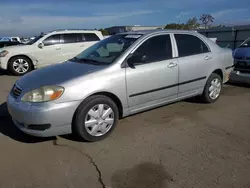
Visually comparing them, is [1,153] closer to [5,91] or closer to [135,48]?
[135,48]

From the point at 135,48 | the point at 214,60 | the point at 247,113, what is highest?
the point at 135,48

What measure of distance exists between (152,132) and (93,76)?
128 cm

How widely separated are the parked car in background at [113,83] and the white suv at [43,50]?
552 centimetres

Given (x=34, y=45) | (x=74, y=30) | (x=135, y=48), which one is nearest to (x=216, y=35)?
(x=74, y=30)

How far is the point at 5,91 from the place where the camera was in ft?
20.6

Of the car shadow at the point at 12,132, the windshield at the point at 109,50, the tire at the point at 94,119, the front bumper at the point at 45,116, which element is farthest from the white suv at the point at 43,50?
the tire at the point at 94,119

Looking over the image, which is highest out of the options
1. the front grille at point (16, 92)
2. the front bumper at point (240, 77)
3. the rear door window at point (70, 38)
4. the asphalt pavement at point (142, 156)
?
the rear door window at point (70, 38)

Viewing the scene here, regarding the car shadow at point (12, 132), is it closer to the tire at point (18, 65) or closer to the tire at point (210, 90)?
the tire at point (210, 90)

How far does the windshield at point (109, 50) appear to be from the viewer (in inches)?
144

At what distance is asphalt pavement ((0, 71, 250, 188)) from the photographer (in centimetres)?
246

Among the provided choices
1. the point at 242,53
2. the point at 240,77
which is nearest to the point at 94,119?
the point at 240,77

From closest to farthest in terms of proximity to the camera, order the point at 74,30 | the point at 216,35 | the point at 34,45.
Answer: the point at 34,45, the point at 74,30, the point at 216,35

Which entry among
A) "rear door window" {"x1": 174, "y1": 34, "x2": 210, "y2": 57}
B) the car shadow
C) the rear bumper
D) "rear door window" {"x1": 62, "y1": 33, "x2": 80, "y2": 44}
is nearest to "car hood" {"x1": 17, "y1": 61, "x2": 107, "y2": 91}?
the car shadow

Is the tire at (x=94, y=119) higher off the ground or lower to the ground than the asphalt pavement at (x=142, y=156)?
higher
